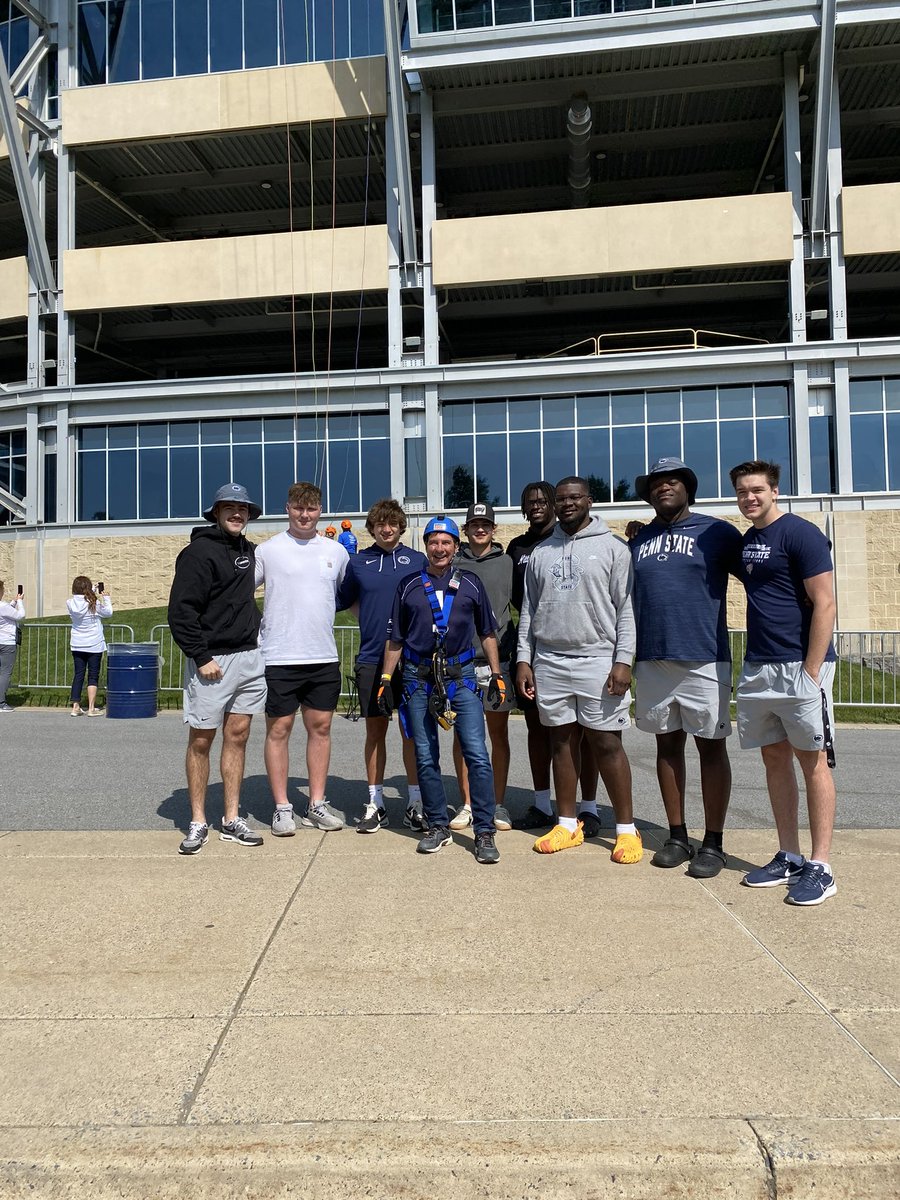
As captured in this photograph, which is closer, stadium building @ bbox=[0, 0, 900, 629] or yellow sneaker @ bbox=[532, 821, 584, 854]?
yellow sneaker @ bbox=[532, 821, 584, 854]

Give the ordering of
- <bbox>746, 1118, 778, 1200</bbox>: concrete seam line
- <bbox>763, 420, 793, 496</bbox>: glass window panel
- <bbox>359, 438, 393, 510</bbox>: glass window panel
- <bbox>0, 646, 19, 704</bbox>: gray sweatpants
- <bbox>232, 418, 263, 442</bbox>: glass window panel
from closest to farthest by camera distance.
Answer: <bbox>746, 1118, 778, 1200</bbox>: concrete seam line, <bbox>0, 646, 19, 704</bbox>: gray sweatpants, <bbox>763, 420, 793, 496</bbox>: glass window panel, <bbox>359, 438, 393, 510</bbox>: glass window panel, <bbox>232, 418, 263, 442</bbox>: glass window panel

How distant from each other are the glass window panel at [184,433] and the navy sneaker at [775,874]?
25.5 meters

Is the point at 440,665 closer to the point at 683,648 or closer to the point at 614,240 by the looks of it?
the point at 683,648

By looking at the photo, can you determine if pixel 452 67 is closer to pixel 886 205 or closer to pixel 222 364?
pixel 886 205

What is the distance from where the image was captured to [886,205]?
23.9 meters

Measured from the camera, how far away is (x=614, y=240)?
24.6 m

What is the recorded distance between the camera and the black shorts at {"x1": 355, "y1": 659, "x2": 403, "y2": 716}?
5520 mm

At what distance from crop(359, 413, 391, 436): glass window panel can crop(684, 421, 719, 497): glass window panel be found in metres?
8.71

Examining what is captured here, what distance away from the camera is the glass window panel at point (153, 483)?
27.6 m

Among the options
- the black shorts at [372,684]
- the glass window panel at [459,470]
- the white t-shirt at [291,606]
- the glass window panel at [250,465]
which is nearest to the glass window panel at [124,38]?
the glass window panel at [250,465]

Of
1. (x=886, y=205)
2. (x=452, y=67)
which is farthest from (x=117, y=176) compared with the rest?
(x=886, y=205)

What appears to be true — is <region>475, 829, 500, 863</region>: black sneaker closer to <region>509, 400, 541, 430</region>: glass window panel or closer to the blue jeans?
the blue jeans

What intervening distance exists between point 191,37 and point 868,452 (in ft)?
76.3

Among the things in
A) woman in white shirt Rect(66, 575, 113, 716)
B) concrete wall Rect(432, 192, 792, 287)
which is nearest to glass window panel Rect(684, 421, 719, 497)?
concrete wall Rect(432, 192, 792, 287)
